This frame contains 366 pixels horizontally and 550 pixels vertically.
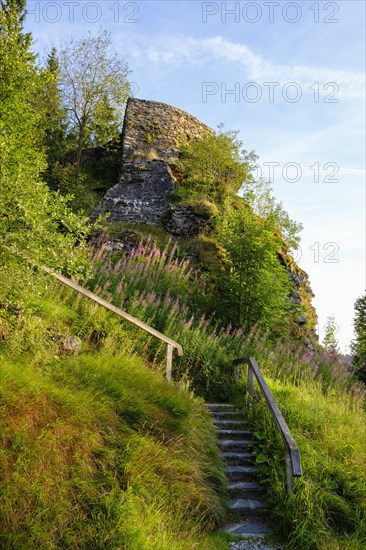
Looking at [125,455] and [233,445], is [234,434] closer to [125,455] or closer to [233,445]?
[233,445]

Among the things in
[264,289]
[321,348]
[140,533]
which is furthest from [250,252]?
[140,533]

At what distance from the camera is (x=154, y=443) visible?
16.0 feet

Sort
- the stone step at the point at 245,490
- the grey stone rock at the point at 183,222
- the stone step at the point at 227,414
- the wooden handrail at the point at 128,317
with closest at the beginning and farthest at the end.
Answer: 1. the stone step at the point at 245,490
2. the wooden handrail at the point at 128,317
3. the stone step at the point at 227,414
4. the grey stone rock at the point at 183,222

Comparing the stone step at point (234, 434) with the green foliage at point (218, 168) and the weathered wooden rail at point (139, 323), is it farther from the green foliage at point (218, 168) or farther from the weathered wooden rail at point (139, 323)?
the green foliage at point (218, 168)

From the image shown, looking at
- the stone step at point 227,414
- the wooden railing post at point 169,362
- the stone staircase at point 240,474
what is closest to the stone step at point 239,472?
the stone staircase at point 240,474

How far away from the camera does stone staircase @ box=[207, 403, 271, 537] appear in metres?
5.13

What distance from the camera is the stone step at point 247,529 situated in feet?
16.3

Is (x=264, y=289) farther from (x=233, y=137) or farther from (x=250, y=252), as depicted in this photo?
(x=233, y=137)

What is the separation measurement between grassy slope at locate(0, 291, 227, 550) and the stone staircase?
310mm

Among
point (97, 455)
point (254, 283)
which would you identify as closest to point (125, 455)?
point (97, 455)

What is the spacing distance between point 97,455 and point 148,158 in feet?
54.3

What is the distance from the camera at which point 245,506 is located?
17.5 ft

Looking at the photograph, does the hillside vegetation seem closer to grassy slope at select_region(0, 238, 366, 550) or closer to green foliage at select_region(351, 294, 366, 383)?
grassy slope at select_region(0, 238, 366, 550)

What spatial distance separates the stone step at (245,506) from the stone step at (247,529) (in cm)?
15
